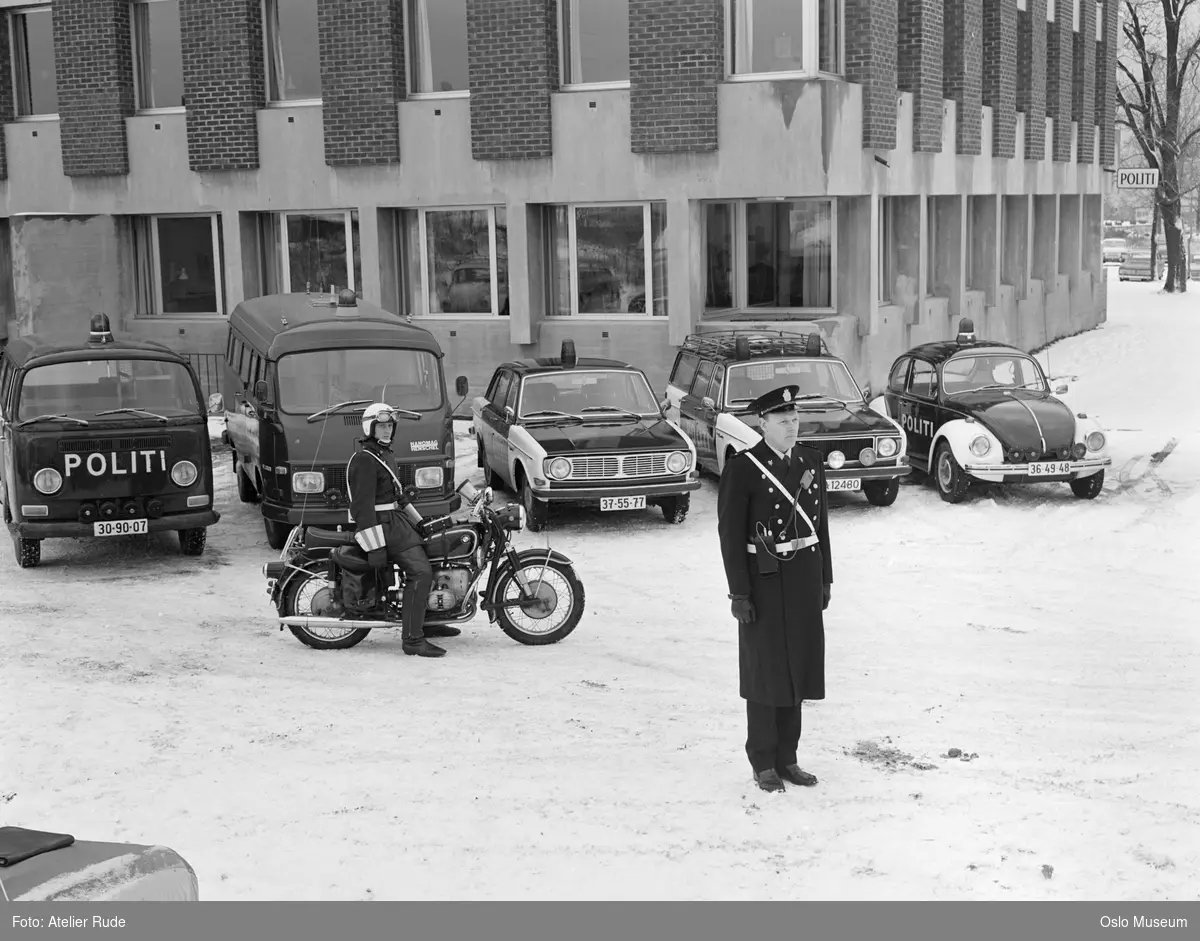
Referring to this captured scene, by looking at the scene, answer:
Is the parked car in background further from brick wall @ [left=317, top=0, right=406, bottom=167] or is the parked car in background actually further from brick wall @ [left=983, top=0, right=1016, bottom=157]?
brick wall @ [left=317, top=0, right=406, bottom=167]

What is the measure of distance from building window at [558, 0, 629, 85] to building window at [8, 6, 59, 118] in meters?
9.17

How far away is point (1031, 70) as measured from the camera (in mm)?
31625

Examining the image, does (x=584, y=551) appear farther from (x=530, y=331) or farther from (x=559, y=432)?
(x=530, y=331)

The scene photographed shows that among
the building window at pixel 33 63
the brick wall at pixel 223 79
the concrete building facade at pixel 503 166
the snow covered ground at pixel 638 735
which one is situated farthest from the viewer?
the building window at pixel 33 63

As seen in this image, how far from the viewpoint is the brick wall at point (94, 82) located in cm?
2486

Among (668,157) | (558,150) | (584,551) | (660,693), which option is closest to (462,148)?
(558,150)

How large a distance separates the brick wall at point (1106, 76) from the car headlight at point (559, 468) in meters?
27.6

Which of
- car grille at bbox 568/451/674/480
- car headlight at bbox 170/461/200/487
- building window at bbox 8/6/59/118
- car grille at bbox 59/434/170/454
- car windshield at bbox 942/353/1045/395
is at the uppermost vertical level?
building window at bbox 8/6/59/118

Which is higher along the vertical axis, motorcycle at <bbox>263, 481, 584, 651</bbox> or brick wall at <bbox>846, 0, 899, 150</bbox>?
brick wall at <bbox>846, 0, 899, 150</bbox>

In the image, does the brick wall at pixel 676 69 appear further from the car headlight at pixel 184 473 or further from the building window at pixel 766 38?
the car headlight at pixel 184 473

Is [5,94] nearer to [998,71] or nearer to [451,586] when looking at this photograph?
[998,71]

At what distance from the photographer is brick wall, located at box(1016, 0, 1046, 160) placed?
31531 mm

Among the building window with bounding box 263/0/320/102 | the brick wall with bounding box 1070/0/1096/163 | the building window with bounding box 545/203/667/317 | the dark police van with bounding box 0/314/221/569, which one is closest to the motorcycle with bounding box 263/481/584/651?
the dark police van with bounding box 0/314/221/569

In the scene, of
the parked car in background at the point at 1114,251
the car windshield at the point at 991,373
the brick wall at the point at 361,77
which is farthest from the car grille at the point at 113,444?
the parked car in background at the point at 1114,251
